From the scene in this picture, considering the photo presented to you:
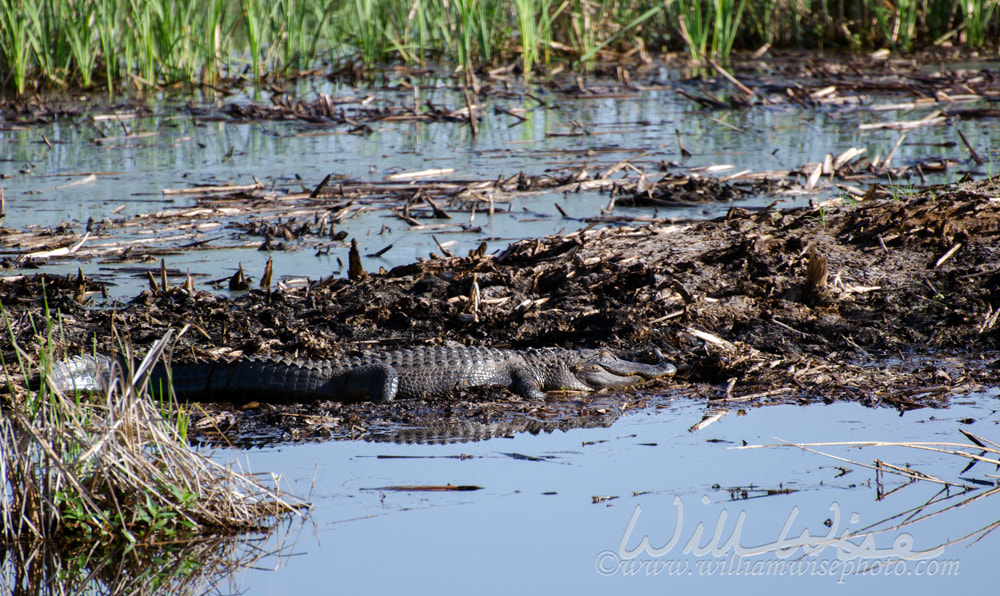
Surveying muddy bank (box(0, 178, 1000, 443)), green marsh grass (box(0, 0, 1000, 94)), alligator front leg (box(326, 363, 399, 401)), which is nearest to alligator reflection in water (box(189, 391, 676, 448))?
muddy bank (box(0, 178, 1000, 443))

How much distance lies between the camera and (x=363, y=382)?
15.5 ft

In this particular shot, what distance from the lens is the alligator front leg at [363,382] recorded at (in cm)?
466

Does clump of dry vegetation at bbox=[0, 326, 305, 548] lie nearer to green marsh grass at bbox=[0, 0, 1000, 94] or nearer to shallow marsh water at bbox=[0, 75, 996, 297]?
shallow marsh water at bbox=[0, 75, 996, 297]

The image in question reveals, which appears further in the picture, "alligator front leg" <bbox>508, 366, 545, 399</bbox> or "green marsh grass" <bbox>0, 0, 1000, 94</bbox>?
"green marsh grass" <bbox>0, 0, 1000, 94</bbox>

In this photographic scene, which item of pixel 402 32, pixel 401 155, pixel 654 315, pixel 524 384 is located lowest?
pixel 524 384

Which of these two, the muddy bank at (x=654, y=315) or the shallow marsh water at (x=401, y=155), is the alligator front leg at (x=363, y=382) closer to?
the muddy bank at (x=654, y=315)

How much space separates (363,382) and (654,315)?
4.88ft

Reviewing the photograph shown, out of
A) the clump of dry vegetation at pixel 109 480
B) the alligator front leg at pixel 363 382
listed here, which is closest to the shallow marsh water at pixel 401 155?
the alligator front leg at pixel 363 382

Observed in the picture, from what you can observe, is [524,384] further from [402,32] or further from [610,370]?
[402,32]

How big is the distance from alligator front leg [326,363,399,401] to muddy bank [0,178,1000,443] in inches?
6.2

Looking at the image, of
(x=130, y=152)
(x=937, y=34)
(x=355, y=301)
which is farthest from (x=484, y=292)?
(x=937, y=34)

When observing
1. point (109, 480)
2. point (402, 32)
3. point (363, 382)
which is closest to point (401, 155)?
point (363, 382)

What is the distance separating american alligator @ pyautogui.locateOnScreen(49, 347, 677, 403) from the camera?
4.66m

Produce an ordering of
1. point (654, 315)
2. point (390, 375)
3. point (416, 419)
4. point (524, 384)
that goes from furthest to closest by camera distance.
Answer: point (654, 315) → point (524, 384) → point (390, 375) → point (416, 419)
